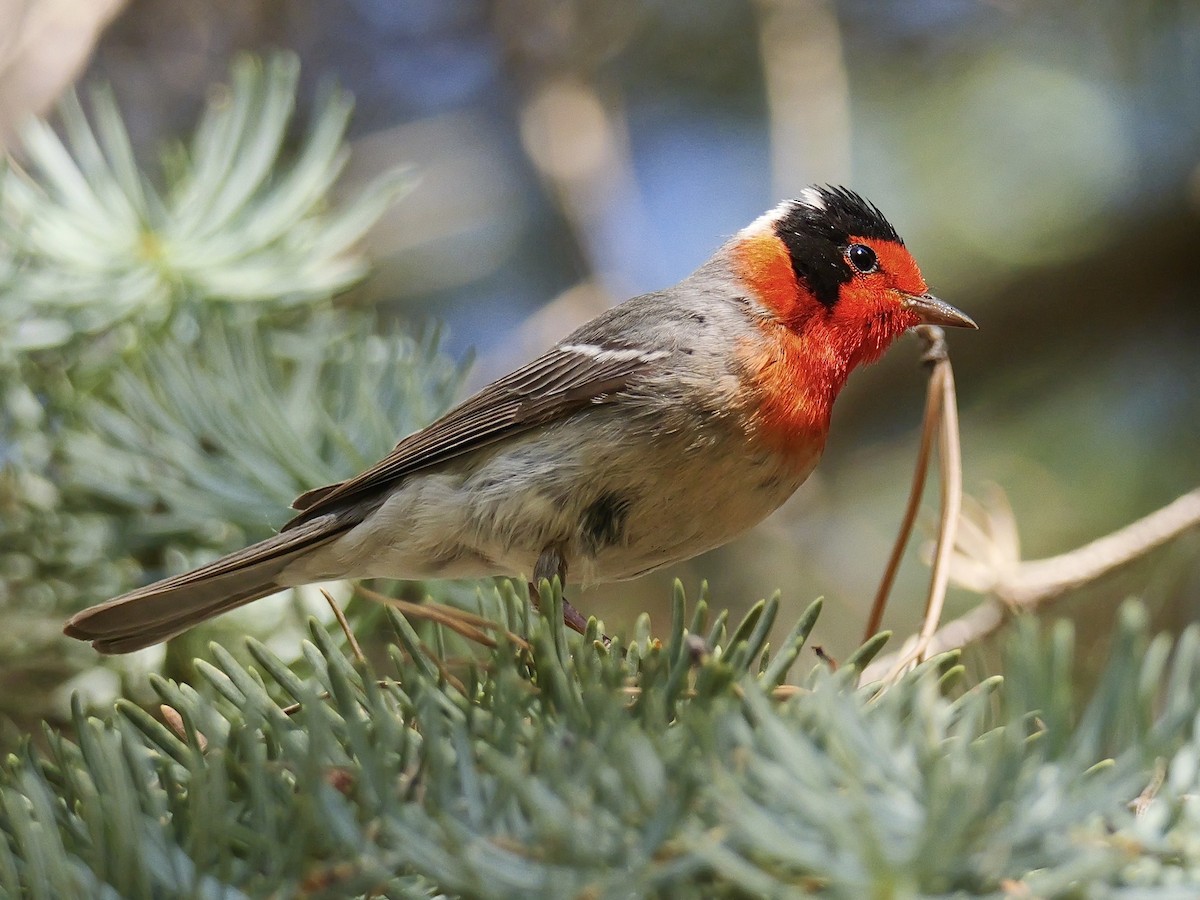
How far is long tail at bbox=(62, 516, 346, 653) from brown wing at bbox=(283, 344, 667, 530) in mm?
87

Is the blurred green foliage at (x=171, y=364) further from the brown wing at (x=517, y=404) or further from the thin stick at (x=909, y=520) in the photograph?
the thin stick at (x=909, y=520)

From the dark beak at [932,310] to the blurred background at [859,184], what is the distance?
109 centimetres

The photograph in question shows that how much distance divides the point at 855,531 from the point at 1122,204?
1814 millimetres

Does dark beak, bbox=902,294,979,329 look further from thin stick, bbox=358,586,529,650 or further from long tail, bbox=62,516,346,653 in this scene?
thin stick, bbox=358,586,529,650

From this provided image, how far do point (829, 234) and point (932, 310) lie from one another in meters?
0.45

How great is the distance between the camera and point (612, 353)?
3.35 meters

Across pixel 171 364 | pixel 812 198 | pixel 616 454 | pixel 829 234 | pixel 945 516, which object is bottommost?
pixel 945 516

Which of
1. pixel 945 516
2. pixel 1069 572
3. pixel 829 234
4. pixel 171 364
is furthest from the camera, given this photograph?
pixel 829 234

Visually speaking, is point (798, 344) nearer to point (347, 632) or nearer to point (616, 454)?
point (616, 454)

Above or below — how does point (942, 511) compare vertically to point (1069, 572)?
above

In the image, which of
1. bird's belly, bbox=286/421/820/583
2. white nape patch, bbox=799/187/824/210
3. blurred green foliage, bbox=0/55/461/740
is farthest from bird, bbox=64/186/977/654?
white nape patch, bbox=799/187/824/210

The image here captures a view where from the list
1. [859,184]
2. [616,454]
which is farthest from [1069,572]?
[859,184]

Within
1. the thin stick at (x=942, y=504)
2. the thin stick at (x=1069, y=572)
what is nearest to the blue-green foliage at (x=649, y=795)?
the thin stick at (x=942, y=504)

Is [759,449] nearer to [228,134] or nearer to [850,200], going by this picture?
[850,200]
